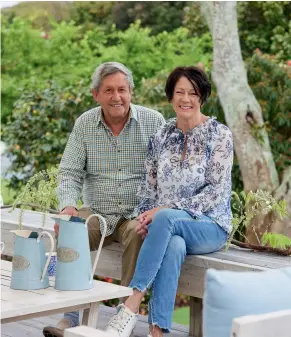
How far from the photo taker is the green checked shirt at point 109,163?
3650 mm

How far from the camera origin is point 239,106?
19.4ft

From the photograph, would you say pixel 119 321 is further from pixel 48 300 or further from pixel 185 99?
pixel 185 99

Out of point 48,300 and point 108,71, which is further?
point 108,71

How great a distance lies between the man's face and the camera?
3580mm

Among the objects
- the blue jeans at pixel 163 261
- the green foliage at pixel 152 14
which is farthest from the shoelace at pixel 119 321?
the green foliage at pixel 152 14

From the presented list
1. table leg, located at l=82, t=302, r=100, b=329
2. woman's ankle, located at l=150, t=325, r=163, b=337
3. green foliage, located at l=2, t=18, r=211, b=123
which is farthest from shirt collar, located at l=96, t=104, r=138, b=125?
green foliage, located at l=2, t=18, r=211, b=123

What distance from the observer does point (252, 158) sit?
5.96m

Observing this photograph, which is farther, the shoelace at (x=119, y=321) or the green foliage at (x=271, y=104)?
the green foliage at (x=271, y=104)

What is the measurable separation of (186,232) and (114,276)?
581 millimetres

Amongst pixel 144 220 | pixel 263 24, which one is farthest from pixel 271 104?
pixel 263 24

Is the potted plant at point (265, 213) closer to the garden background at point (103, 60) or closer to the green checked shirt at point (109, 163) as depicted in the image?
the green checked shirt at point (109, 163)

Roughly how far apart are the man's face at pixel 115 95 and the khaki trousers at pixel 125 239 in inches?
17.7

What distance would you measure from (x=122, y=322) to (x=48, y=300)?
53 centimetres

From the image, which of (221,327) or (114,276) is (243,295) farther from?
(114,276)
